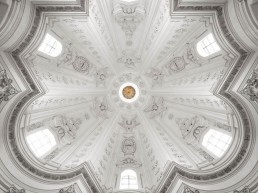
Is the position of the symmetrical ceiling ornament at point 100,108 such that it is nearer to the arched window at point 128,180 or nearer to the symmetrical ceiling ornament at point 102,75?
the symmetrical ceiling ornament at point 102,75

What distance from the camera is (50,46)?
770 inches

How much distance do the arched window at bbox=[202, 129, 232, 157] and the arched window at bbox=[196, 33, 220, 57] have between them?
19.2 feet

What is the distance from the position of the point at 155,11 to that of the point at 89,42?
228 inches

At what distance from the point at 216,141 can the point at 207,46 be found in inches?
272

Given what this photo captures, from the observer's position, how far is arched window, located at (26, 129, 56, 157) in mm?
18641

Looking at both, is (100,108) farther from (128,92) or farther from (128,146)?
(128,146)

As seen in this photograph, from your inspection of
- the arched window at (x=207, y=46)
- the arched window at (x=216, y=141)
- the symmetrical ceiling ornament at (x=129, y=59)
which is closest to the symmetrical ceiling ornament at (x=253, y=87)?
the arched window at (x=207, y=46)

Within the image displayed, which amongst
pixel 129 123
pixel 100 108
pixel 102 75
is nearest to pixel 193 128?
pixel 129 123

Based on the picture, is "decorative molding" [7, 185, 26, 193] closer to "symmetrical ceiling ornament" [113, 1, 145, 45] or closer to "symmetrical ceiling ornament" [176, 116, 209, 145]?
"symmetrical ceiling ornament" [176, 116, 209, 145]

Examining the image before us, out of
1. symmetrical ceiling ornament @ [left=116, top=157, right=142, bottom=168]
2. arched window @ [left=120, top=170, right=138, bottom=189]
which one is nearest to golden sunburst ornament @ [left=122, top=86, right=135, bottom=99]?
symmetrical ceiling ornament @ [left=116, top=157, right=142, bottom=168]

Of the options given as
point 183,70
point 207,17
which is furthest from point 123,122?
point 207,17

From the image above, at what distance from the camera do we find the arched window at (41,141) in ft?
61.2

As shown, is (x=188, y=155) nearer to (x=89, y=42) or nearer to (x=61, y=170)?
(x=61, y=170)

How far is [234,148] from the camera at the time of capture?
1639 cm
